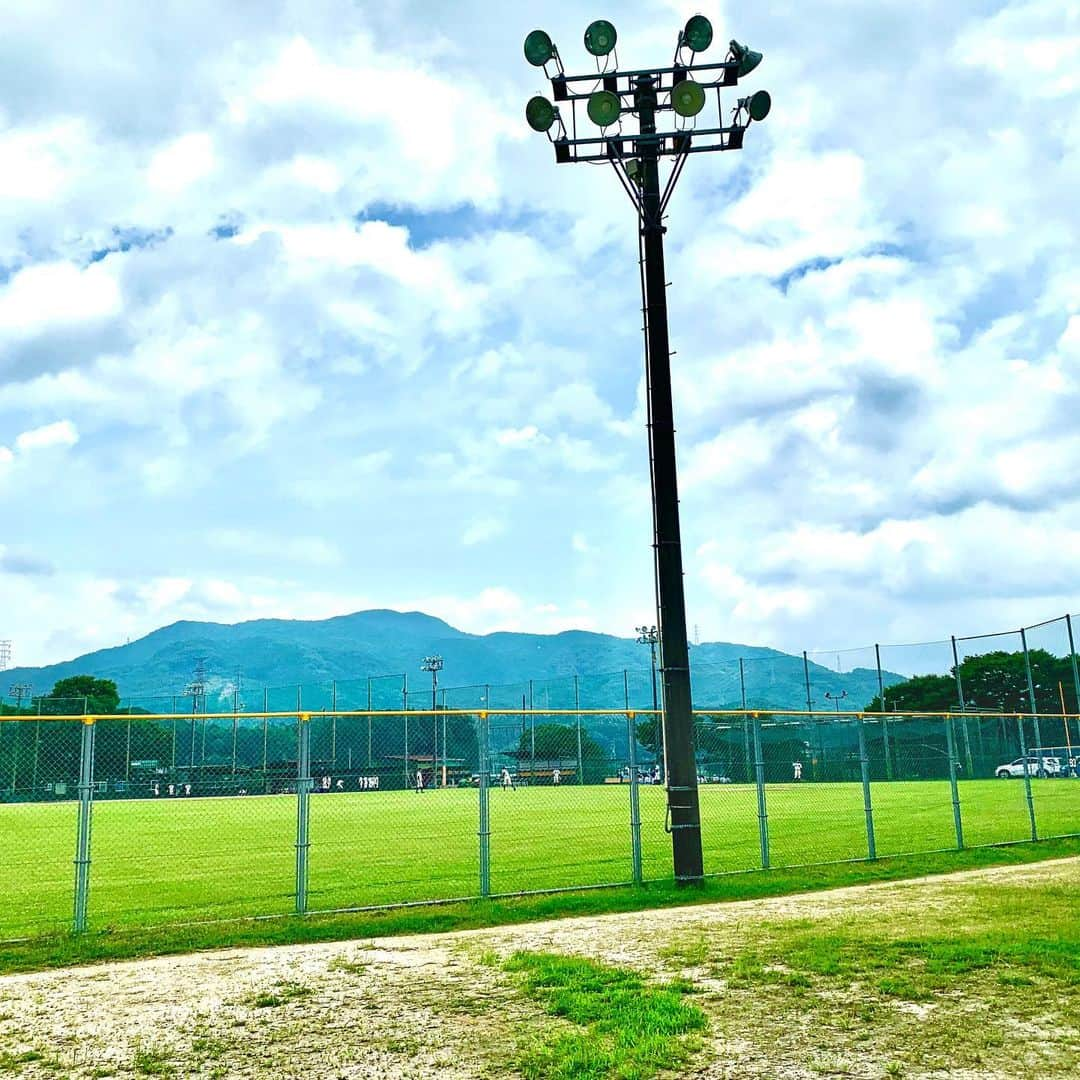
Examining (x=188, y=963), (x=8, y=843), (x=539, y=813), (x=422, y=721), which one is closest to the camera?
(x=188, y=963)

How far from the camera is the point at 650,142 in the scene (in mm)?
14375

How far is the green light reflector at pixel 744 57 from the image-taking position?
13969 mm

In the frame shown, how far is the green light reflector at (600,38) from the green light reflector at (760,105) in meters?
2.04

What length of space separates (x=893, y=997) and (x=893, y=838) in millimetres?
13766

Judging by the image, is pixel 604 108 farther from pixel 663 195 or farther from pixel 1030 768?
pixel 1030 768

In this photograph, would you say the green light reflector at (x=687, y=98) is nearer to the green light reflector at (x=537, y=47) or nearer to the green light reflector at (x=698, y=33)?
the green light reflector at (x=698, y=33)

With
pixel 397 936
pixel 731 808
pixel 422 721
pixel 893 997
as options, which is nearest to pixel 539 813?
pixel 731 808

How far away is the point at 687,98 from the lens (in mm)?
13820

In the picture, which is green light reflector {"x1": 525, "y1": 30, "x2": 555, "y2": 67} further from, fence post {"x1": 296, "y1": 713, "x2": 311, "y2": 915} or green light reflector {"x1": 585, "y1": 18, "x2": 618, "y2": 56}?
fence post {"x1": 296, "y1": 713, "x2": 311, "y2": 915}

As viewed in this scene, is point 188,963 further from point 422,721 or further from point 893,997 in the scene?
point 422,721

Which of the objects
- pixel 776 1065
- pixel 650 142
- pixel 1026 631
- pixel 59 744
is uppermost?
pixel 650 142

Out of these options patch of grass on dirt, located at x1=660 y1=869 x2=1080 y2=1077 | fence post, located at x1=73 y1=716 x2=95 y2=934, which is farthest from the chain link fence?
patch of grass on dirt, located at x1=660 y1=869 x2=1080 y2=1077

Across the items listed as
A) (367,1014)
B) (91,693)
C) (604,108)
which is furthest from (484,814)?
(91,693)

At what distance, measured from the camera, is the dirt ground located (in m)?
6.06
